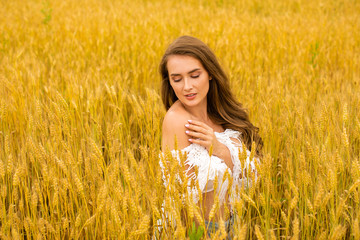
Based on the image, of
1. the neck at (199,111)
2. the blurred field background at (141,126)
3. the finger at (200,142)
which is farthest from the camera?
the neck at (199,111)

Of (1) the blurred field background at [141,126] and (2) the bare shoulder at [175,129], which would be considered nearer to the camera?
(1) the blurred field background at [141,126]

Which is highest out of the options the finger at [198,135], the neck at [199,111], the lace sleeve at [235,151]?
the neck at [199,111]

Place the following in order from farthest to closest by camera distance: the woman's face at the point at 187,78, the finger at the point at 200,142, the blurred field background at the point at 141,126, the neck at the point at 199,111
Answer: the neck at the point at 199,111 < the woman's face at the point at 187,78 < the finger at the point at 200,142 < the blurred field background at the point at 141,126

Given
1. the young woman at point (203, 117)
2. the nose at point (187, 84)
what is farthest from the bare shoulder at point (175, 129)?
the nose at point (187, 84)

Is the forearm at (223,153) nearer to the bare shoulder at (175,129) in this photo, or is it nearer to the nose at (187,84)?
the bare shoulder at (175,129)

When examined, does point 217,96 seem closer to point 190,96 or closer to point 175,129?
point 190,96

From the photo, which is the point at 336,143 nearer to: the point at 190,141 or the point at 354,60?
the point at 190,141

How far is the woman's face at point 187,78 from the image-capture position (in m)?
1.55

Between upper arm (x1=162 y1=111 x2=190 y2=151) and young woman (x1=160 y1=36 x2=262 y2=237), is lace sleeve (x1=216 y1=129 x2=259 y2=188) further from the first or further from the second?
upper arm (x1=162 y1=111 x2=190 y2=151)

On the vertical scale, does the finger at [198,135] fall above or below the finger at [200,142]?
above

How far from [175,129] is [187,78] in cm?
25

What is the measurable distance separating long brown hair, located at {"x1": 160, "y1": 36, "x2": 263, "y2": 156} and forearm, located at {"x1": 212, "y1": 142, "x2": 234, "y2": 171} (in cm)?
16

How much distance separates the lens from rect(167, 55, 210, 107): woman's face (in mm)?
1555

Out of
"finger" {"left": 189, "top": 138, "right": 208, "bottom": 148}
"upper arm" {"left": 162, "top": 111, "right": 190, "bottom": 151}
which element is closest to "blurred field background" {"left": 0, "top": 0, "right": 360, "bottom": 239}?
"upper arm" {"left": 162, "top": 111, "right": 190, "bottom": 151}
